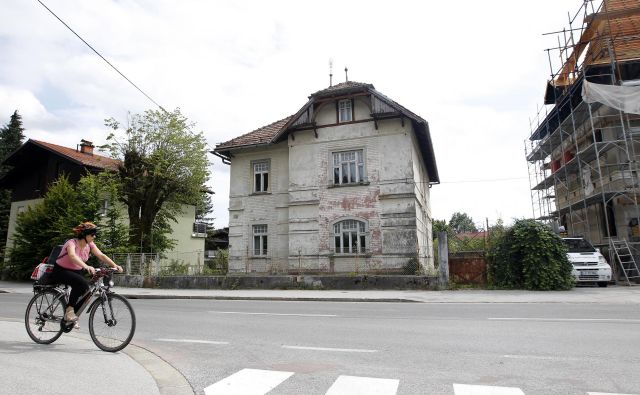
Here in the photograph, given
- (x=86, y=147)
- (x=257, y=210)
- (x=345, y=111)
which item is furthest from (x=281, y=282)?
(x=86, y=147)

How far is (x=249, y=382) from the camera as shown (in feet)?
14.5

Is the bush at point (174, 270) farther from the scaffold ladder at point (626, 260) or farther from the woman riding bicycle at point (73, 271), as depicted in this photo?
the scaffold ladder at point (626, 260)

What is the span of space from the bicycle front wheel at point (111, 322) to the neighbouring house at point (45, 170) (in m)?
25.4

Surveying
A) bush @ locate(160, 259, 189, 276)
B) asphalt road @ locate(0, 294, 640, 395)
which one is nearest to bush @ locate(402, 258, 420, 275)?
asphalt road @ locate(0, 294, 640, 395)

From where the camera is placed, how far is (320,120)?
21.9 meters

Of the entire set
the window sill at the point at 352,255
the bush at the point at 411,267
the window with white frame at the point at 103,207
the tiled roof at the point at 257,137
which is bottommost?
the bush at the point at 411,267

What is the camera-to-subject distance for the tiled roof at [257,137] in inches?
921

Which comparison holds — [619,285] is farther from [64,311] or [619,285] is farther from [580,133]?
[64,311]

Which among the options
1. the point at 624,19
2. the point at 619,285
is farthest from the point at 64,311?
the point at 624,19

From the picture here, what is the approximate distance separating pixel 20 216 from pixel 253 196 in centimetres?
1468

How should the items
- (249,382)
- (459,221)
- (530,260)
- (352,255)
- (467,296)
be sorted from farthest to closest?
1. (459,221)
2. (352,255)
3. (530,260)
4. (467,296)
5. (249,382)

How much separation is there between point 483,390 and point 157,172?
2590 cm

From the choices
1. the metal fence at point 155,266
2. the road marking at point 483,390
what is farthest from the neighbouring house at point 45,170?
the road marking at point 483,390

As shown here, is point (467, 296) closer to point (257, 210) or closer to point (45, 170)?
point (257, 210)
